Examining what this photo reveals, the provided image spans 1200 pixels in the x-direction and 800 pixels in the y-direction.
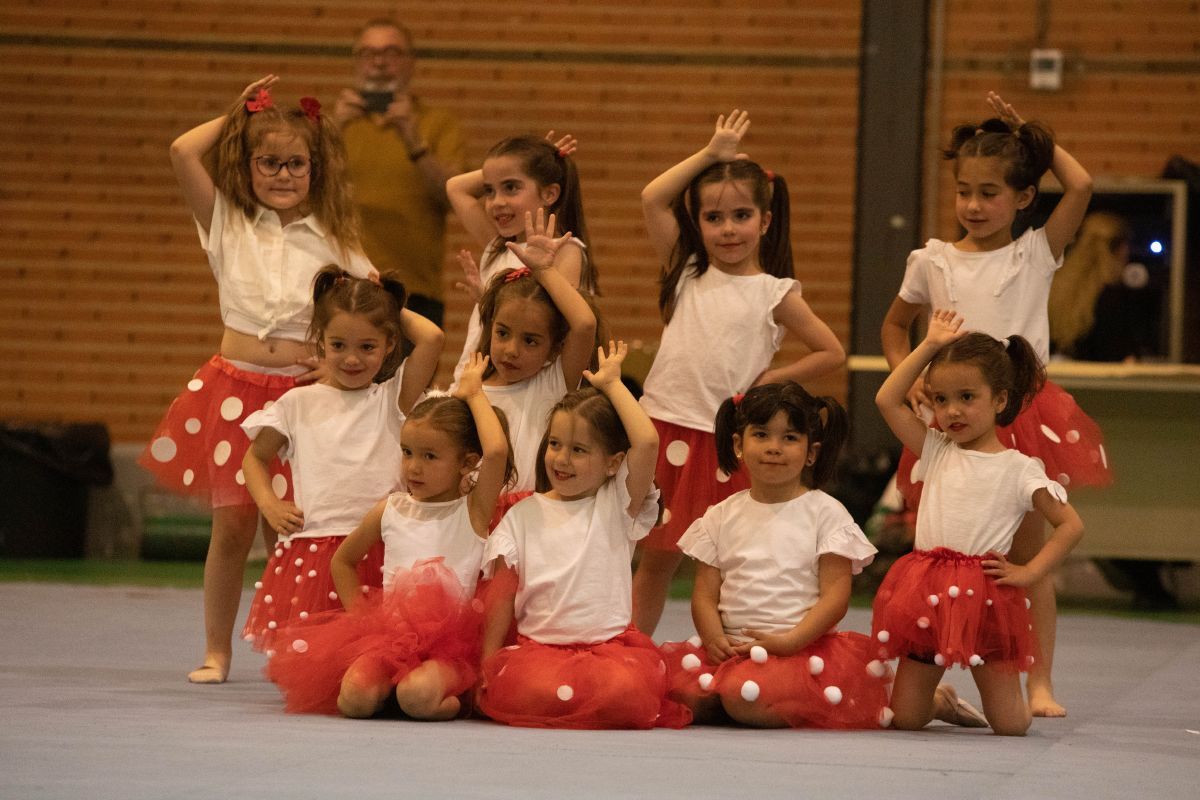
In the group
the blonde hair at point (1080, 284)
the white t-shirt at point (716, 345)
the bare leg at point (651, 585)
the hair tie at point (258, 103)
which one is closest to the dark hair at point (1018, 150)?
the white t-shirt at point (716, 345)

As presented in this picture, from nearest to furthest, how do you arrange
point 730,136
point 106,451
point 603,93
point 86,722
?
point 86,722 → point 730,136 → point 106,451 → point 603,93

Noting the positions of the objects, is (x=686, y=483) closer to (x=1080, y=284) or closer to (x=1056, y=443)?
(x=1056, y=443)

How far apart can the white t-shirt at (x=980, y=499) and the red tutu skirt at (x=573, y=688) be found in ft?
2.48

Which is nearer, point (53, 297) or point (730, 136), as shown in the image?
point (730, 136)

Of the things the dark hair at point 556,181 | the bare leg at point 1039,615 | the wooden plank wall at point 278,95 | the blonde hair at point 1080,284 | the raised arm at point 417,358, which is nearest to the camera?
the bare leg at point 1039,615

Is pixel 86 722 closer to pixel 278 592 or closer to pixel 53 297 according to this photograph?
pixel 278 592

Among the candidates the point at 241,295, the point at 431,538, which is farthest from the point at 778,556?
the point at 241,295

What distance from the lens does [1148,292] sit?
8.58 meters

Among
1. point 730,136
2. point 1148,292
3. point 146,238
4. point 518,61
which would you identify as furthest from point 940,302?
point 146,238

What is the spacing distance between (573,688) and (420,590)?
41cm

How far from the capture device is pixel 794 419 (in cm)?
400

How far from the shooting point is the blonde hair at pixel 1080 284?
8.43 metres

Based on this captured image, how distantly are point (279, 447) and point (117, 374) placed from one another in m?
5.25

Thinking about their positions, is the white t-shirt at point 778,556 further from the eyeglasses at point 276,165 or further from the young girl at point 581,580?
the eyeglasses at point 276,165
